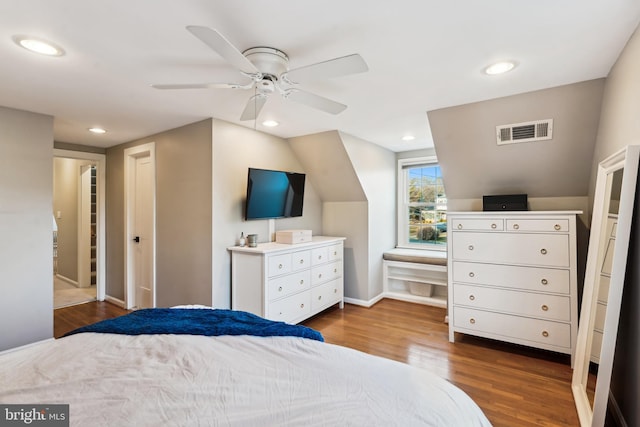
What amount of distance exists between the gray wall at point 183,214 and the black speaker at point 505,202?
289 cm

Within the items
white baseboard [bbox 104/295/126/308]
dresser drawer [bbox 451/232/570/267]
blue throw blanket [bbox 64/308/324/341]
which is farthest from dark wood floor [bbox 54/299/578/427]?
blue throw blanket [bbox 64/308/324/341]

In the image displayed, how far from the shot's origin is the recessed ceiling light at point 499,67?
200 cm

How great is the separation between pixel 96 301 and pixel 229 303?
2.73 metres

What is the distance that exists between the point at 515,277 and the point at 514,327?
0.47 m

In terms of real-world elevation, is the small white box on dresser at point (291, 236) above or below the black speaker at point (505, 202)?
below

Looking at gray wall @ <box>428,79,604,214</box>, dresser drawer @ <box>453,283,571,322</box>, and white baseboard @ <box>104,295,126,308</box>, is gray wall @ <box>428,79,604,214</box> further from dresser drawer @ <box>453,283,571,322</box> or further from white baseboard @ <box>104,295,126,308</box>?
white baseboard @ <box>104,295,126,308</box>

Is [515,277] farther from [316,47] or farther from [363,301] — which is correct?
[316,47]

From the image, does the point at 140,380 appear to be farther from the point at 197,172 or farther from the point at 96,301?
the point at 96,301

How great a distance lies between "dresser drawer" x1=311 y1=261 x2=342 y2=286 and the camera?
144 inches

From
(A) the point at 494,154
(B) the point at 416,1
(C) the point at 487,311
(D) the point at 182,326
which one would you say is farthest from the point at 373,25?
(C) the point at 487,311

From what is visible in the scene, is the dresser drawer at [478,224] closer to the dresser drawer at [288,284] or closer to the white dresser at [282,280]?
the white dresser at [282,280]

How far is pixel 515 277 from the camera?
2.85 metres

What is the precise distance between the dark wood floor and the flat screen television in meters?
1.42

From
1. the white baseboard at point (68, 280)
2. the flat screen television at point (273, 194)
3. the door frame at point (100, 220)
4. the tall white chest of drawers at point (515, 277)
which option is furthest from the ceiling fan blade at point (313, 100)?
the white baseboard at point (68, 280)
